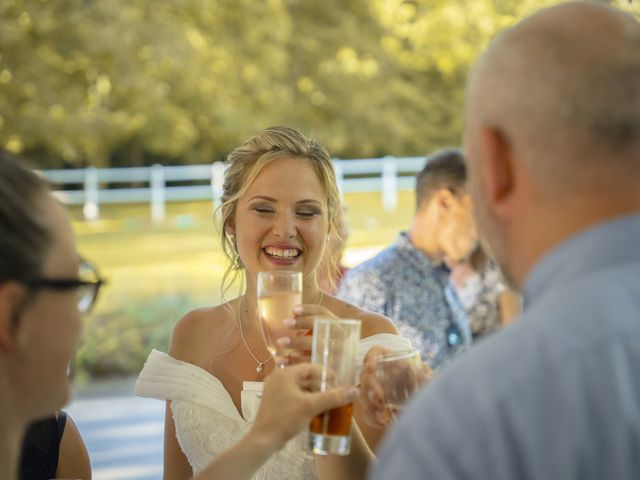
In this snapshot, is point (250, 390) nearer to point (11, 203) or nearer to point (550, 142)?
point (11, 203)

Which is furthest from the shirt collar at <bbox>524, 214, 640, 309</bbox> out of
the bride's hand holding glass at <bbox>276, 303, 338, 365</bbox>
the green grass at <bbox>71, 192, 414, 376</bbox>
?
the green grass at <bbox>71, 192, 414, 376</bbox>

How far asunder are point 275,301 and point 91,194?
46.2 feet

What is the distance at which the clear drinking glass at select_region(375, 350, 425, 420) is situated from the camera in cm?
191

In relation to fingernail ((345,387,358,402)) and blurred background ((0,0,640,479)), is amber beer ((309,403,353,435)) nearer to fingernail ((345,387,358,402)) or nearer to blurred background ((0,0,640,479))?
fingernail ((345,387,358,402))

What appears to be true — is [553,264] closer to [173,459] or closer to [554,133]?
[554,133]

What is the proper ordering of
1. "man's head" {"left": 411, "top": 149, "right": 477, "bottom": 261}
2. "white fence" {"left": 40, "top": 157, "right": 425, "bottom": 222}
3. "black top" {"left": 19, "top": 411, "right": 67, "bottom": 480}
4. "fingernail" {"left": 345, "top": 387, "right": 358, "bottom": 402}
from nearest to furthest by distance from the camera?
"fingernail" {"left": 345, "top": 387, "right": 358, "bottom": 402} < "black top" {"left": 19, "top": 411, "right": 67, "bottom": 480} < "man's head" {"left": 411, "top": 149, "right": 477, "bottom": 261} < "white fence" {"left": 40, "top": 157, "right": 425, "bottom": 222}

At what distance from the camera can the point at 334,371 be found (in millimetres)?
1819

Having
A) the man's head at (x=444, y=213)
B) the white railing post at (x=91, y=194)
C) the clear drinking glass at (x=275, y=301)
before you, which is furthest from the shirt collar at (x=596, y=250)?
the white railing post at (x=91, y=194)

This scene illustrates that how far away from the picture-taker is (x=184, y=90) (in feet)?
42.1

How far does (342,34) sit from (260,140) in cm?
1215

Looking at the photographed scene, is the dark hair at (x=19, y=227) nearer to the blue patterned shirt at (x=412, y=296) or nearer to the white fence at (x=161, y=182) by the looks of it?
the blue patterned shirt at (x=412, y=296)

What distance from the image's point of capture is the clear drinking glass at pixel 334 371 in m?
1.81

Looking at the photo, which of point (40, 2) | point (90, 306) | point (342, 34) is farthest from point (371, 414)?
point (342, 34)

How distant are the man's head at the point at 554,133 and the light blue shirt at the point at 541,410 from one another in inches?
5.3
